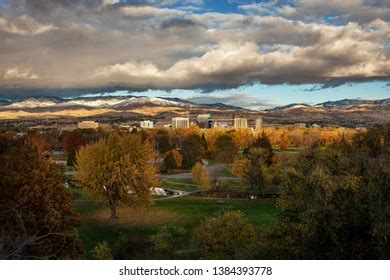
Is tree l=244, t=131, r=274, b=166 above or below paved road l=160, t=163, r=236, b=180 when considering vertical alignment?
above

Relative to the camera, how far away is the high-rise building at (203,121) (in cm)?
4342

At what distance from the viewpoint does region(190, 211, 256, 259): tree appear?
48.8ft

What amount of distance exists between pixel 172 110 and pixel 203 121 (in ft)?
12.4

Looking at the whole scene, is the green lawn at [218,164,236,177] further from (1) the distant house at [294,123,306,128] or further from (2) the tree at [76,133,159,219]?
(1) the distant house at [294,123,306,128]

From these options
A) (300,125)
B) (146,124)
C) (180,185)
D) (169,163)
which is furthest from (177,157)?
(300,125)

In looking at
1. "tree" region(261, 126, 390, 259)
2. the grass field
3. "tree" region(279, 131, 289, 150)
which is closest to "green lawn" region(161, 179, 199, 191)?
the grass field

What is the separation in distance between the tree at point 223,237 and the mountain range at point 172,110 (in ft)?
26.7

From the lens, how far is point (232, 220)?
15.9 meters

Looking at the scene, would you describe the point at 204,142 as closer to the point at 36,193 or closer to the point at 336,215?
the point at 36,193

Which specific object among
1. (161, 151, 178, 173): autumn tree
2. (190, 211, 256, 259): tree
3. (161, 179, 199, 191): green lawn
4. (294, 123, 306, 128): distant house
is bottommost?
(161, 179, 199, 191): green lawn

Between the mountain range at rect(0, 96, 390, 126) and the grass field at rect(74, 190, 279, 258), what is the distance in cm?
561

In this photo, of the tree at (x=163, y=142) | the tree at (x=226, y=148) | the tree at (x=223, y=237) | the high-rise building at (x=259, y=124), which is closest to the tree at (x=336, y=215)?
the tree at (x=223, y=237)
